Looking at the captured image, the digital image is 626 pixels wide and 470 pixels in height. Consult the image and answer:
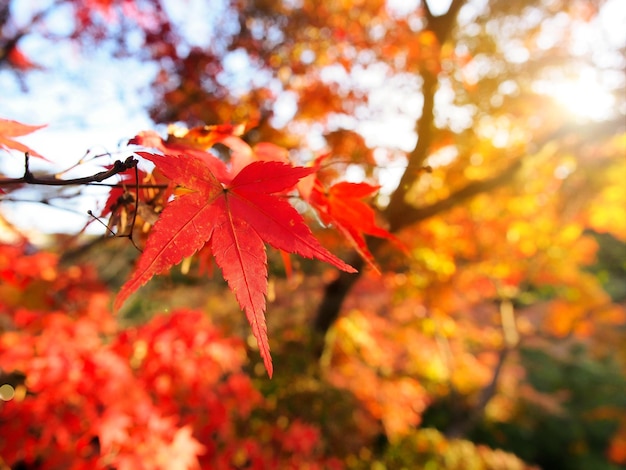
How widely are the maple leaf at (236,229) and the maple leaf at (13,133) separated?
15.2 inches

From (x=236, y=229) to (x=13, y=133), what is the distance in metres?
0.58

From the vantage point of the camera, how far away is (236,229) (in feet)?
2.61

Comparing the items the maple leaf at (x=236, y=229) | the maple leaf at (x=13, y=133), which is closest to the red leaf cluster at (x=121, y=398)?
the maple leaf at (x=13, y=133)

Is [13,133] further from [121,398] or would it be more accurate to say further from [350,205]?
[121,398]

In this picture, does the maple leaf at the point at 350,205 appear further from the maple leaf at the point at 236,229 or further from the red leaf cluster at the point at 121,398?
the red leaf cluster at the point at 121,398

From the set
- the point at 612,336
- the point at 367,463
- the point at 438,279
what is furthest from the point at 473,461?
the point at 612,336

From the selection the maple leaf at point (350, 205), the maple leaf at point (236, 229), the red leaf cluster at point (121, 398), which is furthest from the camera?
the red leaf cluster at point (121, 398)

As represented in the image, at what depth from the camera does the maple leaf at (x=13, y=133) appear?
91 cm

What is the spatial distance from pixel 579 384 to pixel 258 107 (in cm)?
986

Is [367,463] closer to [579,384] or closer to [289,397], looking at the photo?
[289,397]

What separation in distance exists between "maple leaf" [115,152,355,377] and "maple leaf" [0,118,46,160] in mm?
387

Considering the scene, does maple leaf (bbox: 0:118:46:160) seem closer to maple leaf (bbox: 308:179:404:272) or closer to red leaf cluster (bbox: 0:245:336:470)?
maple leaf (bbox: 308:179:404:272)

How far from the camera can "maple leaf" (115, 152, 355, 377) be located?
710 mm

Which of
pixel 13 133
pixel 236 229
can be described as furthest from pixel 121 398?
pixel 236 229
